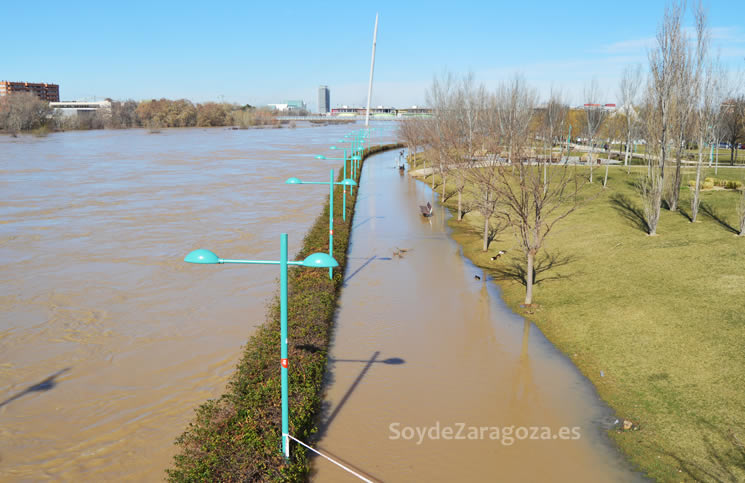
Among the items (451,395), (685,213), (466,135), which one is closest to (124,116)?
(466,135)

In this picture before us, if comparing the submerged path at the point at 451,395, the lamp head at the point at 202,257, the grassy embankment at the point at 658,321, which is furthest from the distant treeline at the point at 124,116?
the lamp head at the point at 202,257

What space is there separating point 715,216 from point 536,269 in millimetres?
9287

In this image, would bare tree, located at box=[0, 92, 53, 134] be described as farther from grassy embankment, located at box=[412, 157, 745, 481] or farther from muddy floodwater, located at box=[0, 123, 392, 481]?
grassy embankment, located at box=[412, 157, 745, 481]

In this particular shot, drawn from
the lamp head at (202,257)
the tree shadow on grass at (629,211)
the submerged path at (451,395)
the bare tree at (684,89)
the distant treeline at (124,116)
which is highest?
the distant treeline at (124,116)

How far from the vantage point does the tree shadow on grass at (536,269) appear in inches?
769

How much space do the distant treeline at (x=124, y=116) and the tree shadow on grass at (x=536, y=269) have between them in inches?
4723

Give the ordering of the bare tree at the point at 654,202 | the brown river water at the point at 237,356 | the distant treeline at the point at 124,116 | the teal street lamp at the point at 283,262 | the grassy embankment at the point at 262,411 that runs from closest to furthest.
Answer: the teal street lamp at the point at 283,262
the grassy embankment at the point at 262,411
the brown river water at the point at 237,356
the bare tree at the point at 654,202
the distant treeline at the point at 124,116

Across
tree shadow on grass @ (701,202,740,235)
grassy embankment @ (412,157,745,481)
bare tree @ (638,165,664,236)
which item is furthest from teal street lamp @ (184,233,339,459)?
tree shadow on grass @ (701,202,740,235)

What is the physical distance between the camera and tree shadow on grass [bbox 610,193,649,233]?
80.5 feet

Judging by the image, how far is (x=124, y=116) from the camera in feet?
533

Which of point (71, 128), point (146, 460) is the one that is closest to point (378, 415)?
point (146, 460)

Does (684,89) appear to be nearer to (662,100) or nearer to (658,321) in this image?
(662,100)

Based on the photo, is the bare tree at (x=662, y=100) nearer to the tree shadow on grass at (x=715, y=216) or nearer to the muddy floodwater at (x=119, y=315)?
the tree shadow on grass at (x=715, y=216)

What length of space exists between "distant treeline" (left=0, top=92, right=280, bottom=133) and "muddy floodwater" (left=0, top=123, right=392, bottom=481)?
88093 millimetres
